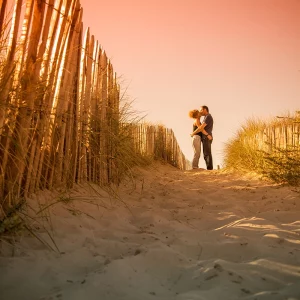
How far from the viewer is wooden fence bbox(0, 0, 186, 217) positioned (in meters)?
1.85

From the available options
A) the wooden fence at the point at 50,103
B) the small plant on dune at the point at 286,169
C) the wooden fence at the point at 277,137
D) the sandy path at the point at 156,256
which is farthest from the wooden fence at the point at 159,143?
the sandy path at the point at 156,256

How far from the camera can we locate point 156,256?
1.62 meters

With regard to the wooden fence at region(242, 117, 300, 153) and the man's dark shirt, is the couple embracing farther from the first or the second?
the wooden fence at region(242, 117, 300, 153)

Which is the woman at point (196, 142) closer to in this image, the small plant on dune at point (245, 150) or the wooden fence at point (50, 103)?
the small plant on dune at point (245, 150)

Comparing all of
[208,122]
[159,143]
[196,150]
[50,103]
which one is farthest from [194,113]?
[50,103]

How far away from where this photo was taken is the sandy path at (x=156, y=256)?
50.3 inches

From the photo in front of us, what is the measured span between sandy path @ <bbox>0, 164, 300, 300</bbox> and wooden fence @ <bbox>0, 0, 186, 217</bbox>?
0.28 metres

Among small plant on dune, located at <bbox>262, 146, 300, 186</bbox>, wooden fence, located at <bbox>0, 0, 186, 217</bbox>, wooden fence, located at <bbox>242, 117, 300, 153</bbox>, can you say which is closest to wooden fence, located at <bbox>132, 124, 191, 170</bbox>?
wooden fence, located at <bbox>242, 117, 300, 153</bbox>

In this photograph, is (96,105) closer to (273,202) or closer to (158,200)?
(158,200)

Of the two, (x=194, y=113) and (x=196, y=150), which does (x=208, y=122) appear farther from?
(x=196, y=150)

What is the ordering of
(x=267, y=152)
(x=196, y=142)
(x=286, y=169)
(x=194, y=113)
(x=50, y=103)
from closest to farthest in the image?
(x=50, y=103) → (x=286, y=169) → (x=267, y=152) → (x=196, y=142) → (x=194, y=113)

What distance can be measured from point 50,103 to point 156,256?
1.34 metres

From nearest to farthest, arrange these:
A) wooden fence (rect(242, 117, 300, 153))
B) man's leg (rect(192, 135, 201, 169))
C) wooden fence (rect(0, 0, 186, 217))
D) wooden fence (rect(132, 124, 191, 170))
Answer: wooden fence (rect(0, 0, 186, 217)) < wooden fence (rect(242, 117, 300, 153)) < man's leg (rect(192, 135, 201, 169)) < wooden fence (rect(132, 124, 191, 170))

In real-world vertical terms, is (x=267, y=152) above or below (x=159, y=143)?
below
